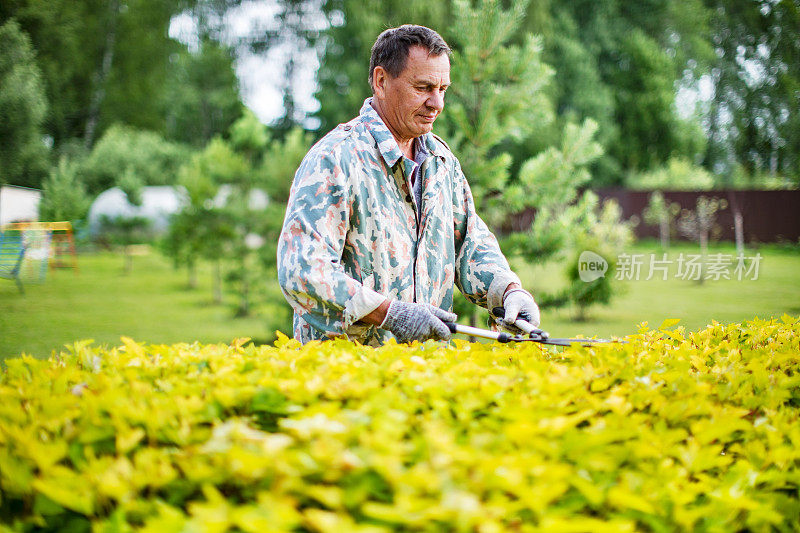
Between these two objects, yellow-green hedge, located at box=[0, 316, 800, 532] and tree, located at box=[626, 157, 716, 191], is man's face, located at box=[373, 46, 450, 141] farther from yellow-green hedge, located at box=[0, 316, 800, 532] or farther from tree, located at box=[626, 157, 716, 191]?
tree, located at box=[626, 157, 716, 191]

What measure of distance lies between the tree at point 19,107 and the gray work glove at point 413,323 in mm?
4631

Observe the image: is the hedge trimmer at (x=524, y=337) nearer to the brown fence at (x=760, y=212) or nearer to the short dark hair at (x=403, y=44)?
the short dark hair at (x=403, y=44)

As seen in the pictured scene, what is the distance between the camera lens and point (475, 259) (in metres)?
2.68

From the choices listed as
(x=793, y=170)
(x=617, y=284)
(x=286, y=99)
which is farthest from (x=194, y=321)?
(x=286, y=99)

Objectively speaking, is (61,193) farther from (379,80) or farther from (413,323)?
(413,323)

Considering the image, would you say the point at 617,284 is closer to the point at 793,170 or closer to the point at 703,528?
the point at 793,170

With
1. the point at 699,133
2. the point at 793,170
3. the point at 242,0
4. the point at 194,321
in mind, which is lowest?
the point at 194,321

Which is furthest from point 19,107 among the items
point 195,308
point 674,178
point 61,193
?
point 674,178

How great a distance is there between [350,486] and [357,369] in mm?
546

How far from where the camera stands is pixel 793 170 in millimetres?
12211

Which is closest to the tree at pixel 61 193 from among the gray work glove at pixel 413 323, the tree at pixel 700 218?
the gray work glove at pixel 413 323

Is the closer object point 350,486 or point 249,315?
point 350,486

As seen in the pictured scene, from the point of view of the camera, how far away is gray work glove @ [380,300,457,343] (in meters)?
2.08

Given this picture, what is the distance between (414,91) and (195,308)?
9650 mm
